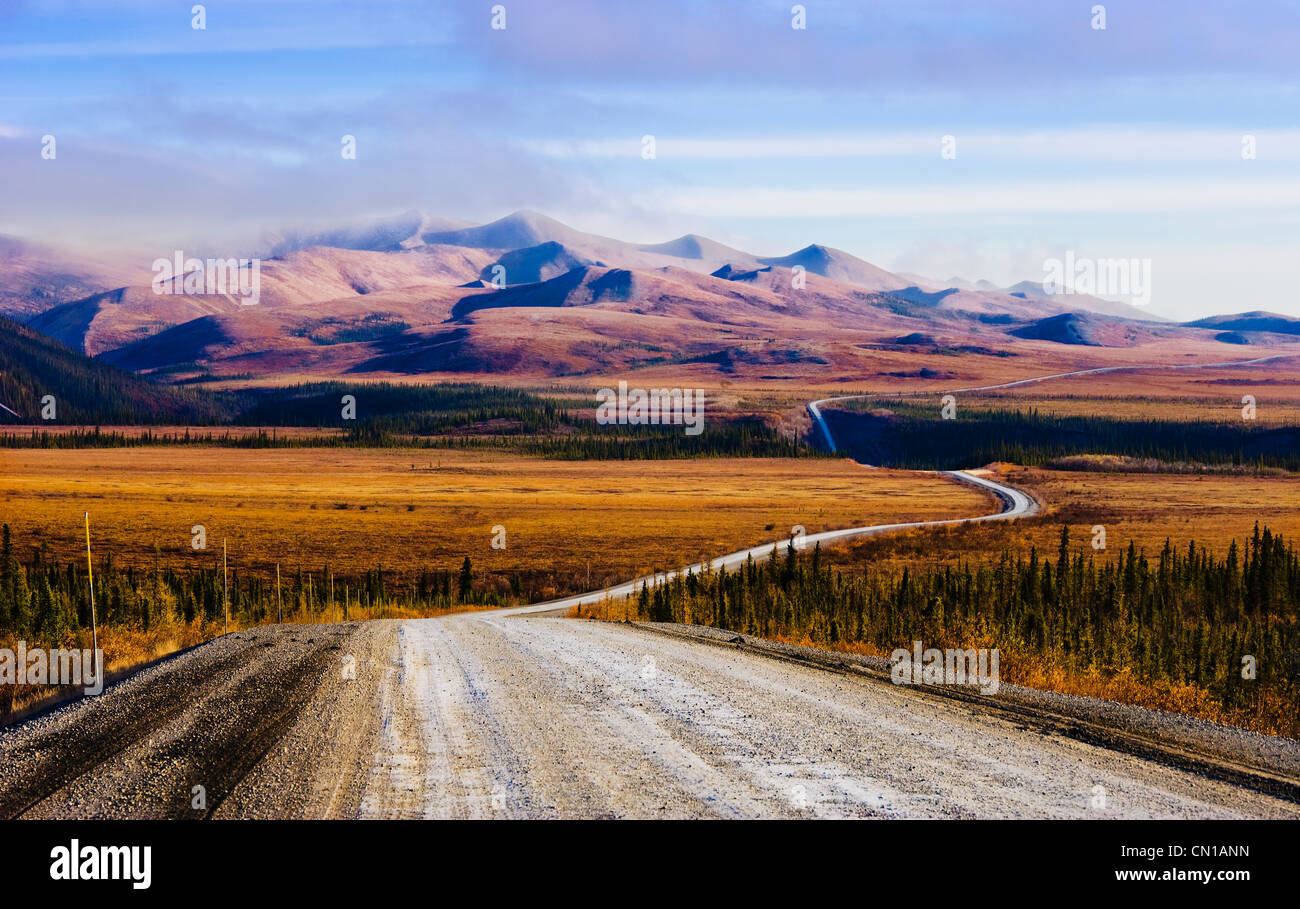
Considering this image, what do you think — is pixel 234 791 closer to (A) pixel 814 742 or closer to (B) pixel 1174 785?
(A) pixel 814 742

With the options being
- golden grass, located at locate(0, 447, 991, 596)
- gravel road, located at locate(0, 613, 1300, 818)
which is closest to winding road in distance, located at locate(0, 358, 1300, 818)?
gravel road, located at locate(0, 613, 1300, 818)

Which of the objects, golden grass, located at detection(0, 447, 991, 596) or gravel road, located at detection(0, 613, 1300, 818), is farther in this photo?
golden grass, located at detection(0, 447, 991, 596)

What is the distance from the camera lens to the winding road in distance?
32.8ft

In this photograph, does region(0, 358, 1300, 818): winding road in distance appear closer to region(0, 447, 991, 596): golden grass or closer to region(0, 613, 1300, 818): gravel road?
region(0, 613, 1300, 818): gravel road

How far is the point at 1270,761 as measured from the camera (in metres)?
11.7

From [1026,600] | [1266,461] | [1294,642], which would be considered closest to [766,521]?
[1026,600]

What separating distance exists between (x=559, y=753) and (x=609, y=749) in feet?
1.94

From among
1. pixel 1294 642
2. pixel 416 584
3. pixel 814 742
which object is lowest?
pixel 416 584

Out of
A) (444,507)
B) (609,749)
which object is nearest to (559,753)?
(609,749)

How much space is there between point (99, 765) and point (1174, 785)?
11.3m

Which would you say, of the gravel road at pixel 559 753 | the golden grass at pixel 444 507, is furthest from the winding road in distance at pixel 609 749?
the golden grass at pixel 444 507

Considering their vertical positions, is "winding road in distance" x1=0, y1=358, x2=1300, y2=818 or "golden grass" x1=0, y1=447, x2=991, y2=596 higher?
"winding road in distance" x1=0, y1=358, x2=1300, y2=818

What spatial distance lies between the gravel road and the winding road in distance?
4 cm
